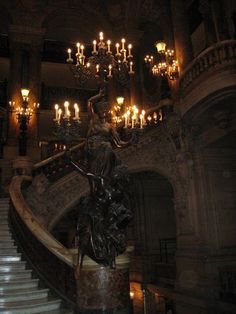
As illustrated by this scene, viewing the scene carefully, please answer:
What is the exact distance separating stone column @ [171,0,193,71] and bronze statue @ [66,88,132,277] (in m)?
7.13

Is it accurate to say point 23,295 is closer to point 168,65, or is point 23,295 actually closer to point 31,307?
point 31,307

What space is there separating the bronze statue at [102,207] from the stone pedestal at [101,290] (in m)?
0.09

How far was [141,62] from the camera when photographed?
604 inches

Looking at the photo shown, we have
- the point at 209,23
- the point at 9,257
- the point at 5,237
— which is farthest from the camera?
the point at 209,23

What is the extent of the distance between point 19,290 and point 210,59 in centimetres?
660

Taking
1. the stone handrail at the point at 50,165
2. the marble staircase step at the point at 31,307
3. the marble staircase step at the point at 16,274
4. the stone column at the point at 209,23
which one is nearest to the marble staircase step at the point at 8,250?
the marble staircase step at the point at 16,274

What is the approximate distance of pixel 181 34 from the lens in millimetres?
10727

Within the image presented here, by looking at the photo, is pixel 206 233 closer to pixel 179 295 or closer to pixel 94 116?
pixel 179 295

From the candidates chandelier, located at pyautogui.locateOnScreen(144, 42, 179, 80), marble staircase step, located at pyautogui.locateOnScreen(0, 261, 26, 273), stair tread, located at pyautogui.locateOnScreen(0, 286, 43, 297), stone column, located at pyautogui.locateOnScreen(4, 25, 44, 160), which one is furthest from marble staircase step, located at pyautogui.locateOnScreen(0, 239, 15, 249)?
chandelier, located at pyautogui.locateOnScreen(144, 42, 179, 80)

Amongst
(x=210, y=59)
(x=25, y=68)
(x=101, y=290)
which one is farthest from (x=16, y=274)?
(x=25, y=68)

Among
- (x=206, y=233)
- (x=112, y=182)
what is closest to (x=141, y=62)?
(x=206, y=233)

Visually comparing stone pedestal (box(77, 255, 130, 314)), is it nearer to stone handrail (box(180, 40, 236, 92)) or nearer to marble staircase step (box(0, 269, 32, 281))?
marble staircase step (box(0, 269, 32, 281))

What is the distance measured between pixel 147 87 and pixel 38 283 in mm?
11699

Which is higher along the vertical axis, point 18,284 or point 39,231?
point 39,231
